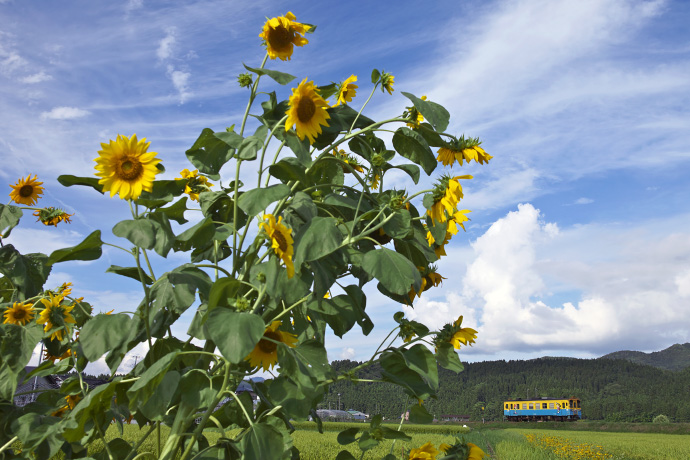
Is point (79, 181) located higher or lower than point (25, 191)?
lower

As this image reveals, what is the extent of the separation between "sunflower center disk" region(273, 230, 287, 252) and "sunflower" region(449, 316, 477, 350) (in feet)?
2.73

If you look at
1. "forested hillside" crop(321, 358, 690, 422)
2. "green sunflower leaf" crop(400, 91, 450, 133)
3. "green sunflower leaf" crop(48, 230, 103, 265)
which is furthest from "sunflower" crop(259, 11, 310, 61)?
"forested hillside" crop(321, 358, 690, 422)

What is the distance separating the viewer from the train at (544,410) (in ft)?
160

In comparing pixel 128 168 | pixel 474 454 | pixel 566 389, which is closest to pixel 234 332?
pixel 128 168

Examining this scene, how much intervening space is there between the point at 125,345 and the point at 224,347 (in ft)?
2.10

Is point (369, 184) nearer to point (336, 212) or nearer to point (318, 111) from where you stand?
point (336, 212)

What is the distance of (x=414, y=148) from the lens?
2039 millimetres

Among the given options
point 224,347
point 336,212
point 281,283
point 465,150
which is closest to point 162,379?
point 224,347

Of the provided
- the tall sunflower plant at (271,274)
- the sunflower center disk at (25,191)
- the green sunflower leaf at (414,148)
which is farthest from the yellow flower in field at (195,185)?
the sunflower center disk at (25,191)

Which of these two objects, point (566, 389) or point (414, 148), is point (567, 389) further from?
point (414, 148)

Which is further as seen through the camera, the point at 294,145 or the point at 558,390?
the point at 558,390

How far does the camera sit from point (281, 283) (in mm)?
1601

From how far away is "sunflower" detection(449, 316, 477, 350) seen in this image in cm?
203

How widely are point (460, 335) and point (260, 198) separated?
0.97 m
